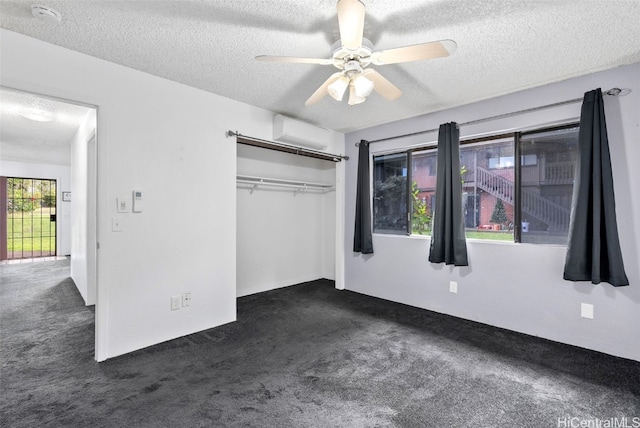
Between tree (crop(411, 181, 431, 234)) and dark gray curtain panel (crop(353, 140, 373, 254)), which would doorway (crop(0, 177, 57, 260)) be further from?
tree (crop(411, 181, 431, 234))

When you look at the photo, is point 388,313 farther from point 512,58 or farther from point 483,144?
point 512,58

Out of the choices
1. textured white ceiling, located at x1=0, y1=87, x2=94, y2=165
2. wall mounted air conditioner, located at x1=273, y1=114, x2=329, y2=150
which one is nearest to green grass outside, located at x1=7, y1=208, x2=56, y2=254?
textured white ceiling, located at x1=0, y1=87, x2=94, y2=165

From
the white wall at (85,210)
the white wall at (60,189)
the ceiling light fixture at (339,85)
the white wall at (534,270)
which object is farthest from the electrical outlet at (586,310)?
the white wall at (60,189)

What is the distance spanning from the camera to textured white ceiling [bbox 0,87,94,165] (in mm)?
3266

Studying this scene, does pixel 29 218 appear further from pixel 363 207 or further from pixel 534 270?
pixel 534 270

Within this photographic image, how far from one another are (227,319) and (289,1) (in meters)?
2.88

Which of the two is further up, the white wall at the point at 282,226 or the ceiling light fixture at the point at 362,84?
the ceiling light fixture at the point at 362,84

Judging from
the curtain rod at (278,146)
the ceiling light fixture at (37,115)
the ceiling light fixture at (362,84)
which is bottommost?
the curtain rod at (278,146)

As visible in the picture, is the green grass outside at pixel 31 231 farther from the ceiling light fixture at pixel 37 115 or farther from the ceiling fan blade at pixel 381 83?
the ceiling fan blade at pixel 381 83

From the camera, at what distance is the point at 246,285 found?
426 centimetres

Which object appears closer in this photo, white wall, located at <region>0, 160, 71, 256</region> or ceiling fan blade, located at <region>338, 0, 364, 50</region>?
ceiling fan blade, located at <region>338, 0, 364, 50</region>

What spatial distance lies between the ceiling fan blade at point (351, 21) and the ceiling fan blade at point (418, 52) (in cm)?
18

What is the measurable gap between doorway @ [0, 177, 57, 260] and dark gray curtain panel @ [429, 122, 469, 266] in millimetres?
8743

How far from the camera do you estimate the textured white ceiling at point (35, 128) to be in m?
3.27
